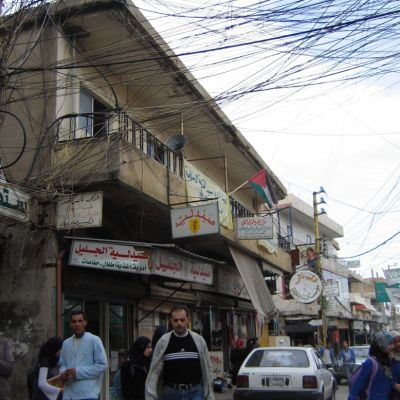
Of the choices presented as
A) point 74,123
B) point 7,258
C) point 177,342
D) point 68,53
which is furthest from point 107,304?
point 177,342

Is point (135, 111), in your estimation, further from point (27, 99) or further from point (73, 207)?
point (73, 207)

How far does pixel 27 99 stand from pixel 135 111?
12.2 feet

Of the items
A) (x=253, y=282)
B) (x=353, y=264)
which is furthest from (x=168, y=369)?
(x=353, y=264)

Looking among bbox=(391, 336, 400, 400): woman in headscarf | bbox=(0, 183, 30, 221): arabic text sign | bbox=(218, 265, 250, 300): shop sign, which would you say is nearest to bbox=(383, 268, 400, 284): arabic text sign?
bbox=(218, 265, 250, 300): shop sign

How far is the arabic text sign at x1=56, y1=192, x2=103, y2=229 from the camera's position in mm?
10031

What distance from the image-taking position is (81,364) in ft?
18.6

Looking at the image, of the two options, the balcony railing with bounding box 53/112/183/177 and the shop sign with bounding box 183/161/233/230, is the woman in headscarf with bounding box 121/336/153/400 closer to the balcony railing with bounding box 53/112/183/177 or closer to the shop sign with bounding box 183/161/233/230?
the balcony railing with bounding box 53/112/183/177

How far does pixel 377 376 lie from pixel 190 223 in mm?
7327

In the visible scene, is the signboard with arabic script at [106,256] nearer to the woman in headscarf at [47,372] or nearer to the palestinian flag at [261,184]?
the woman in headscarf at [47,372]

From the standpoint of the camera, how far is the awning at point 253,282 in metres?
15.4

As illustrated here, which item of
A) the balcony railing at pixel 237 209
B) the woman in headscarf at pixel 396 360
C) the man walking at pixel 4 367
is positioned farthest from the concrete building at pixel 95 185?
the woman in headscarf at pixel 396 360

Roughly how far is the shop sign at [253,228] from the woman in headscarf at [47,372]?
9.89 meters

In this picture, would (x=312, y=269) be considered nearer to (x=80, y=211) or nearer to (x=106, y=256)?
(x=106, y=256)

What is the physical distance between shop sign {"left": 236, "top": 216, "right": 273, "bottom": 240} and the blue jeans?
34.6ft
